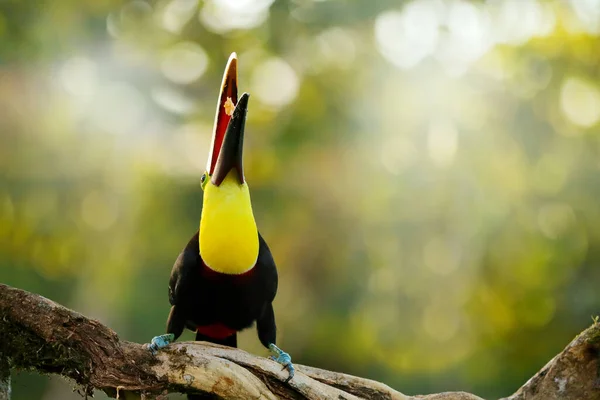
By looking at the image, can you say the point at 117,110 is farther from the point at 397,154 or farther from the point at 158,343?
the point at 158,343

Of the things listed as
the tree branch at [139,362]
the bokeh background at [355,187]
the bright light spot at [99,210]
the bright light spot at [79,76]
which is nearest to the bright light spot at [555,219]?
the bokeh background at [355,187]

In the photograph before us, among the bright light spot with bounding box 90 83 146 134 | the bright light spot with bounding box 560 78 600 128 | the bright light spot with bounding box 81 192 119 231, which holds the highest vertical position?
the bright light spot with bounding box 90 83 146 134

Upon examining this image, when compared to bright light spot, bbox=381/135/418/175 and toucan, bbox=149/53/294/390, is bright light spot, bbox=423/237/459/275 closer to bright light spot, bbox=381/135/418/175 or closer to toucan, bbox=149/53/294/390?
bright light spot, bbox=381/135/418/175

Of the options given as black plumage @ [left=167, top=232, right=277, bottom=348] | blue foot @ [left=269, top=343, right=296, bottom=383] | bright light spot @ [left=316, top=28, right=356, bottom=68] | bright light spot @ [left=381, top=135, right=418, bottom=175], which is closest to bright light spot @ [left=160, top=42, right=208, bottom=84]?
bright light spot @ [left=316, top=28, right=356, bottom=68]

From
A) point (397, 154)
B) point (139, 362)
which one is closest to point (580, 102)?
point (397, 154)

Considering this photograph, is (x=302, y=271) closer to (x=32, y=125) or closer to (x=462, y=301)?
(x=462, y=301)

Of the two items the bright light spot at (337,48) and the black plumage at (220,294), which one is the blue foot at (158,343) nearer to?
the black plumage at (220,294)

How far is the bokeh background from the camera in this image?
9.19 meters

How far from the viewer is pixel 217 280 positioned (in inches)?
111

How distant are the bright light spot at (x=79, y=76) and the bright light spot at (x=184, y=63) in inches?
40.6

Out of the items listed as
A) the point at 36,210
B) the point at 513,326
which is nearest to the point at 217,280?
the point at 36,210

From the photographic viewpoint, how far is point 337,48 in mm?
10977

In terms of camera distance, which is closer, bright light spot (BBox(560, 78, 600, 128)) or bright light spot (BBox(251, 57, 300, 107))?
bright light spot (BBox(560, 78, 600, 128))

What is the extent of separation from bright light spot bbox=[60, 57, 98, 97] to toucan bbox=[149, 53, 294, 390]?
6.80 meters
